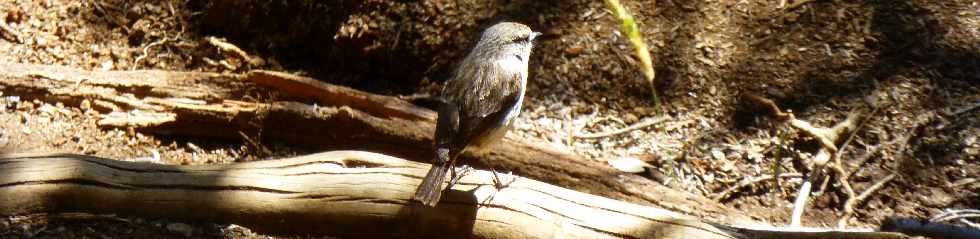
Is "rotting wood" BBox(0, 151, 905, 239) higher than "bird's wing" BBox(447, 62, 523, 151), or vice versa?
Result: "bird's wing" BBox(447, 62, 523, 151)

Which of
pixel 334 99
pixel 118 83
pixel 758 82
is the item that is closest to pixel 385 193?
pixel 334 99

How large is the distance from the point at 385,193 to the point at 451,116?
1.75ft

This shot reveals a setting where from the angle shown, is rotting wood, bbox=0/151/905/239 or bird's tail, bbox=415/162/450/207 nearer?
bird's tail, bbox=415/162/450/207

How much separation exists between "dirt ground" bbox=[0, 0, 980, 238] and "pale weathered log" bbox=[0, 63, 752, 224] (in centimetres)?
11

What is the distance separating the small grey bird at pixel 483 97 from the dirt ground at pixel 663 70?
2.65 feet

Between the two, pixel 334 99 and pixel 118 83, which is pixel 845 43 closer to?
pixel 334 99

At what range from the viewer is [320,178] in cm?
393

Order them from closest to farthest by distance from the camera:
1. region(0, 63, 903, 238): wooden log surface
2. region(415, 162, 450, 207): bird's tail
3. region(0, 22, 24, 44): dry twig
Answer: region(415, 162, 450, 207): bird's tail → region(0, 63, 903, 238): wooden log surface → region(0, 22, 24, 44): dry twig

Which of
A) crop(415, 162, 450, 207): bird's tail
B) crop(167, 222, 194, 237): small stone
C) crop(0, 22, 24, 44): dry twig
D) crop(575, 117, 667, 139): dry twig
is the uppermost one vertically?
crop(0, 22, 24, 44): dry twig

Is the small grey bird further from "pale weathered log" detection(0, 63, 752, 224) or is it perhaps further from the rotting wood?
"pale weathered log" detection(0, 63, 752, 224)

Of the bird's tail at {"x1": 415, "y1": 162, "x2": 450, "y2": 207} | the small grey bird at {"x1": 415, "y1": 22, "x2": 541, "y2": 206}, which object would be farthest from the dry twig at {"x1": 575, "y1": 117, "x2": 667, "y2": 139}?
the bird's tail at {"x1": 415, "y1": 162, "x2": 450, "y2": 207}

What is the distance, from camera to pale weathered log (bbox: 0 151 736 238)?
12.3ft

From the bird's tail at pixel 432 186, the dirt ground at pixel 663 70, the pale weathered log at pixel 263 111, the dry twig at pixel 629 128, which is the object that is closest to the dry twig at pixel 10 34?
the dirt ground at pixel 663 70

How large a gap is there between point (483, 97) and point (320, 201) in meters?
0.99
